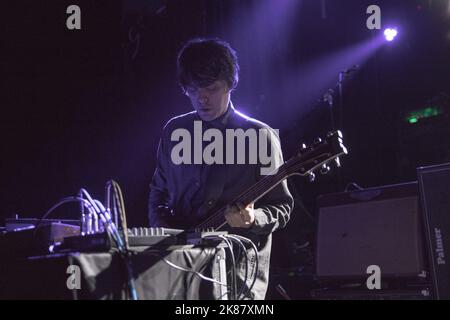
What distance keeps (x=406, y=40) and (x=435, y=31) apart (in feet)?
0.93

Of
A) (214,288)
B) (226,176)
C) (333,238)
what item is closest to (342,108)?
(333,238)

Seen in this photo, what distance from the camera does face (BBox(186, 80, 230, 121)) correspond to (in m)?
2.59

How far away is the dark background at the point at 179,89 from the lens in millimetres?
3391

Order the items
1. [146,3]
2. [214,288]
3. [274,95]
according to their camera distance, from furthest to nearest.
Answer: [274,95] → [146,3] → [214,288]

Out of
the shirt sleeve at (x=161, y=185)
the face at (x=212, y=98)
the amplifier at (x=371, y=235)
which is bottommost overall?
the amplifier at (x=371, y=235)

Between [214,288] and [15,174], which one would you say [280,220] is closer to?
[214,288]

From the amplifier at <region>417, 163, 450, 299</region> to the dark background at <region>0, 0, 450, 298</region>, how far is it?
4.05 feet

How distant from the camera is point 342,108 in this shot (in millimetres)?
4879

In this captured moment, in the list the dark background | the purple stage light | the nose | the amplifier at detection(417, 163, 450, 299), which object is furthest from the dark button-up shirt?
the purple stage light

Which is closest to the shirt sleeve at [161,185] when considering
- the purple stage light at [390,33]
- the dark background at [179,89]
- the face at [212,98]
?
the face at [212,98]

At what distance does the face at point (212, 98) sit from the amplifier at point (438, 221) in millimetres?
1178

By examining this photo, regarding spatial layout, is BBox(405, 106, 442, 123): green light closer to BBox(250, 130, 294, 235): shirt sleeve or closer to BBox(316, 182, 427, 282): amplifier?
BBox(316, 182, 427, 282): amplifier

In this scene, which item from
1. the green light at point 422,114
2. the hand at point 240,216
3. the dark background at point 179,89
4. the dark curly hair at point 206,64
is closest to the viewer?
the hand at point 240,216

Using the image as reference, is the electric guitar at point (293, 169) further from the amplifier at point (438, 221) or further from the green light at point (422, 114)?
the green light at point (422, 114)
